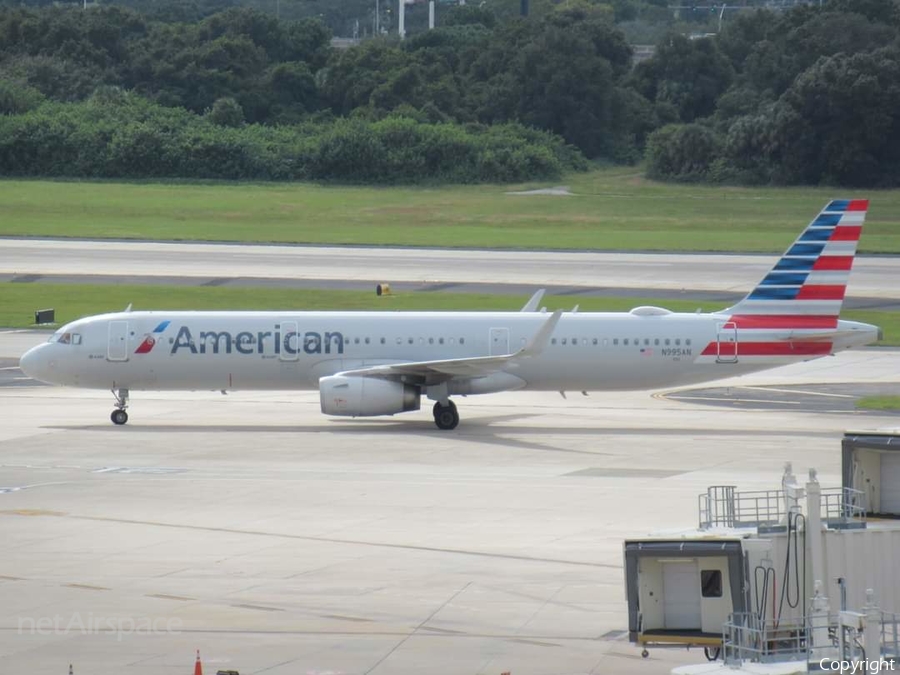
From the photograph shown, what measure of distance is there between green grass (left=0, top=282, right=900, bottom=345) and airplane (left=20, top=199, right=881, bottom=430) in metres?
23.8

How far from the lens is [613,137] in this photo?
163125 millimetres

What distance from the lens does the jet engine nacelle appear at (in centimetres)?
4822

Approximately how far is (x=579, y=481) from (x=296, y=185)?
349 ft

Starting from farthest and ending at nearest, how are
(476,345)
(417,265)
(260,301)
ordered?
(417,265), (260,301), (476,345)

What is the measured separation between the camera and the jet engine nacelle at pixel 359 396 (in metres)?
48.2

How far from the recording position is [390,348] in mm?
50375

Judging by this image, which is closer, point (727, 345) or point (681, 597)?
point (681, 597)

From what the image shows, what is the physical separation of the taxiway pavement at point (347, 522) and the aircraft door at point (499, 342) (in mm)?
2503

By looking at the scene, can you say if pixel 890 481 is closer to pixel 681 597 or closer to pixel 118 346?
pixel 681 597

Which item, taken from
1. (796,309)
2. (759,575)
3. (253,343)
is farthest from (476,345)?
(759,575)

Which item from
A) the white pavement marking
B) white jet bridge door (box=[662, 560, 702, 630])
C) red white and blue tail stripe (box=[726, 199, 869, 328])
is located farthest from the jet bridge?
the white pavement marking

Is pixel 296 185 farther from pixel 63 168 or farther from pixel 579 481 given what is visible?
pixel 579 481

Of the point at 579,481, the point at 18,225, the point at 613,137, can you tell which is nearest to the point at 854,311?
the point at 579,481

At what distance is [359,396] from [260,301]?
1248 inches
